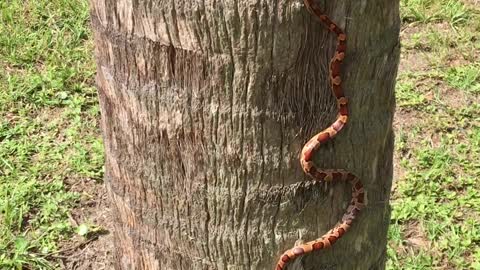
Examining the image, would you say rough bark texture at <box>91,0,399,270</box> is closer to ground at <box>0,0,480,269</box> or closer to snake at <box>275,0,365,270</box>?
snake at <box>275,0,365,270</box>

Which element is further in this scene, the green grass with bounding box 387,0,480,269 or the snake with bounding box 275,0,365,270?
the green grass with bounding box 387,0,480,269

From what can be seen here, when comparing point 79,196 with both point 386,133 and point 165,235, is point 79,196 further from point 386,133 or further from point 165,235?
Answer: point 386,133

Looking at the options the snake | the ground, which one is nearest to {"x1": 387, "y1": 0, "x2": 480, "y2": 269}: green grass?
the ground

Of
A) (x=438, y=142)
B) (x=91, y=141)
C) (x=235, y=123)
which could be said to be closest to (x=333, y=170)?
(x=235, y=123)

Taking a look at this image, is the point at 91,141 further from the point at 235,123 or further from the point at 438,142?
the point at 235,123

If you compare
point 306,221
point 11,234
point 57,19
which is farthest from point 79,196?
point 306,221

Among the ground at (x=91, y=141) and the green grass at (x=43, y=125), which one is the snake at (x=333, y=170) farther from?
the green grass at (x=43, y=125)
